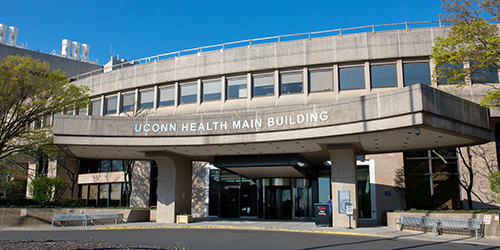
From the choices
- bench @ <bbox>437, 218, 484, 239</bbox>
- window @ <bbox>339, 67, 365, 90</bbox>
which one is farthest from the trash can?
window @ <bbox>339, 67, 365, 90</bbox>

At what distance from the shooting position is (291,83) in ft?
87.7

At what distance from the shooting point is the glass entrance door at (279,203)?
1107 inches

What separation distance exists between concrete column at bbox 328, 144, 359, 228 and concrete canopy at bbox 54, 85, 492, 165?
26.5 inches

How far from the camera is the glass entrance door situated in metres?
28.1

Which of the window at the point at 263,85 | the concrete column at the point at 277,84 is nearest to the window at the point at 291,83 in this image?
the concrete column at the point at 277,84

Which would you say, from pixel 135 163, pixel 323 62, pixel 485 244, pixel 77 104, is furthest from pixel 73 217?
pixel 485 244

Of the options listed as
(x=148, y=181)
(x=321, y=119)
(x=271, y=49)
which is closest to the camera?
(x=321, y=119)

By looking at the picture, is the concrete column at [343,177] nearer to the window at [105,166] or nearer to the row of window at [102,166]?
the row of window at [102,166]

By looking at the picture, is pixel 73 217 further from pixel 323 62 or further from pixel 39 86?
pixel 323 62

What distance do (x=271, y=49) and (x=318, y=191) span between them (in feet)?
35.3

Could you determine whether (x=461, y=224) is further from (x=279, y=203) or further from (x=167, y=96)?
(x=167, y=96)

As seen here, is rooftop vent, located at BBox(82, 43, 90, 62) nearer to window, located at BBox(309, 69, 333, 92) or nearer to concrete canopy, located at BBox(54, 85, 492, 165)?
concrete canopy, located at BBox(54, 85, 492, 165)

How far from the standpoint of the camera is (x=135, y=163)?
3447cm

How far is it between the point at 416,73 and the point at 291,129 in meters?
11.7
